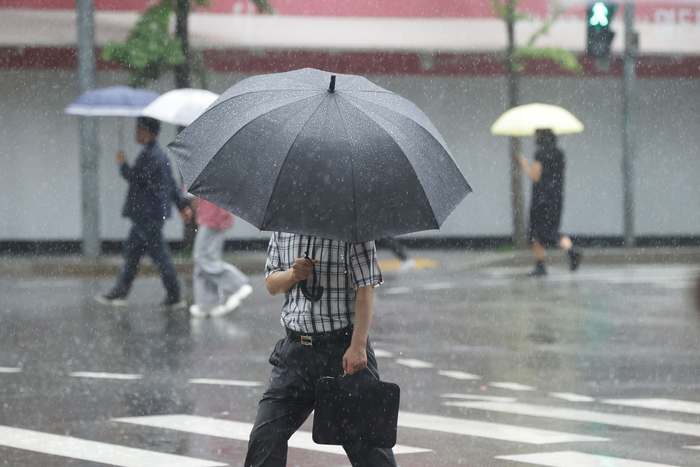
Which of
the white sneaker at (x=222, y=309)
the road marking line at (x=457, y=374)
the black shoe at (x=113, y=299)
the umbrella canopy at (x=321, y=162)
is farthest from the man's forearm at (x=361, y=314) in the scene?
the black shoe at (x=113, y=299)

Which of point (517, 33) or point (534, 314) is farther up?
point (517, 33)

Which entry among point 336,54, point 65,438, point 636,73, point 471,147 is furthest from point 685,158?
point 65,438

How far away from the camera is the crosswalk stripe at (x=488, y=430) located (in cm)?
614

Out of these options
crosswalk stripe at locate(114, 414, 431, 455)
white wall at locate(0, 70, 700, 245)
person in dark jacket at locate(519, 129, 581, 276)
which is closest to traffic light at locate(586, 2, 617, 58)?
person in dark jacket at locate(519, 129, 581, 276)

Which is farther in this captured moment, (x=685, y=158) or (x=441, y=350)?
(x=685, y=158)

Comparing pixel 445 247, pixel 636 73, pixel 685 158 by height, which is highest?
pixel 636 73

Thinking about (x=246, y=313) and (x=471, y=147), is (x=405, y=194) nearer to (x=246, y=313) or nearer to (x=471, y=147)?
(x=246, y=313)

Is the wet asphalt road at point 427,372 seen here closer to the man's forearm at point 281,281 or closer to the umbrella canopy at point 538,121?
the man's forearm at point 281,281

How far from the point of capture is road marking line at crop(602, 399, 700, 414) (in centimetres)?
699

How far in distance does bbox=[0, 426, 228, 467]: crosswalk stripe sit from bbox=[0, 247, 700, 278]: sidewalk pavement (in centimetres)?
899

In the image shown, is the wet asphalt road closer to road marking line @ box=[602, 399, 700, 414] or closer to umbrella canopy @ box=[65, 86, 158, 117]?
road marking line @ box=[602, 399, 700, 414]

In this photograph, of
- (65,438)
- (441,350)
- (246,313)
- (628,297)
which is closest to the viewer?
(65,438)

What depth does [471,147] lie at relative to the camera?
20297 millimetres

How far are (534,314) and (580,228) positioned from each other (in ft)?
32.6
